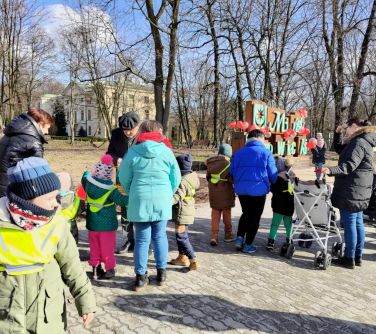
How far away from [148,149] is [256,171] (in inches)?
79.8

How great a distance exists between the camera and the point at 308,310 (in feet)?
12.5

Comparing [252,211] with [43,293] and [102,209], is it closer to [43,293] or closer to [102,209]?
[102,209]

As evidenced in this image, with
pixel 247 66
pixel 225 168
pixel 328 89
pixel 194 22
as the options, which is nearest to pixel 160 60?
pixel 194 22

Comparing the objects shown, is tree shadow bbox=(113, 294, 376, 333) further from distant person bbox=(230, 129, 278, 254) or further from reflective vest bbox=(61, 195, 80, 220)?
distant person bbox=(230, 129, 278, 254)

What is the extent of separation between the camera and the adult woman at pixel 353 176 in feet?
15.5

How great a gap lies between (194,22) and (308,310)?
45.3 feet

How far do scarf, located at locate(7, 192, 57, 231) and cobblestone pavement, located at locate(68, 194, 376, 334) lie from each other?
1692mm

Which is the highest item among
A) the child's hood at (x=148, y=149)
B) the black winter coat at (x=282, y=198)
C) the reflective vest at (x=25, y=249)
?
A: the child's hood at (x=148, y=149)

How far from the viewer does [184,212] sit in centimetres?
466

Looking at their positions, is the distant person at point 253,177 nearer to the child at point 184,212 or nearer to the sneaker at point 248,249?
the sneaker at point 248,249

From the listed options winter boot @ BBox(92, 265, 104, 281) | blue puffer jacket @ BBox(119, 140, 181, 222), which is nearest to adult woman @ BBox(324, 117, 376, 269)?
blue puffer jacket @ BBox(119, 140, 181, 222)

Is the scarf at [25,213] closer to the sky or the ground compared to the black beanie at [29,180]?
closer to the ground

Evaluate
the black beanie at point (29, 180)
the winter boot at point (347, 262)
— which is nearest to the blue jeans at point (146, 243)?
the black beanie at point (29, 180)

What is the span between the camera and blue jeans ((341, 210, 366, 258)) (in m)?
4.93
